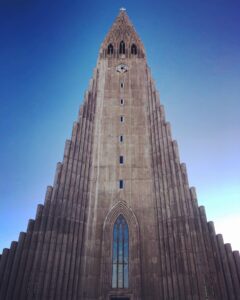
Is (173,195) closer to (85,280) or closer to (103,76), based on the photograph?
(85,280)

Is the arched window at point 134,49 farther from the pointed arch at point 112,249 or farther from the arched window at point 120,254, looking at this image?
the arched window at point 120,254

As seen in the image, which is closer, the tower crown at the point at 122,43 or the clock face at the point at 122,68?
the clock face at the point at 122,68

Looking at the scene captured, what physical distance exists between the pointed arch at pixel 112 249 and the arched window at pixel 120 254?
0.24 meters

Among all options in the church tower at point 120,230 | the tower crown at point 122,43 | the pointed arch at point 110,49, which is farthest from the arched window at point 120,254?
the pointed arch at point 110,49

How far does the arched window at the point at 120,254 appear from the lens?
22953 millimetres

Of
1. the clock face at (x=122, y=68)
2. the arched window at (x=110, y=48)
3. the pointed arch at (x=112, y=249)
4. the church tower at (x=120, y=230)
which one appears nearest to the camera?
the church tower at (x=120, y=230)

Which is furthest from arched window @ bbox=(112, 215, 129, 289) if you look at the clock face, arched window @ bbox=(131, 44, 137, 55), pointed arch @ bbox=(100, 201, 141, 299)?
arched window @ bbox=(131, 44, 137, 55)

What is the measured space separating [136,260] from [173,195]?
6872mm

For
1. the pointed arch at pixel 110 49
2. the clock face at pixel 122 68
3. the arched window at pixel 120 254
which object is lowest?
the arched window at pixel 120 254

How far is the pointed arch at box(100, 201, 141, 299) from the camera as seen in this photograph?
2244 centimetres

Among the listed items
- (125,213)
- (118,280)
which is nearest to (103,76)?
(125,213)

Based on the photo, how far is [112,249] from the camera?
24484 millimetres

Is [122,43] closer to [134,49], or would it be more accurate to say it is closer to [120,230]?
[134,49]

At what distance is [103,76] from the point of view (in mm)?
38500
